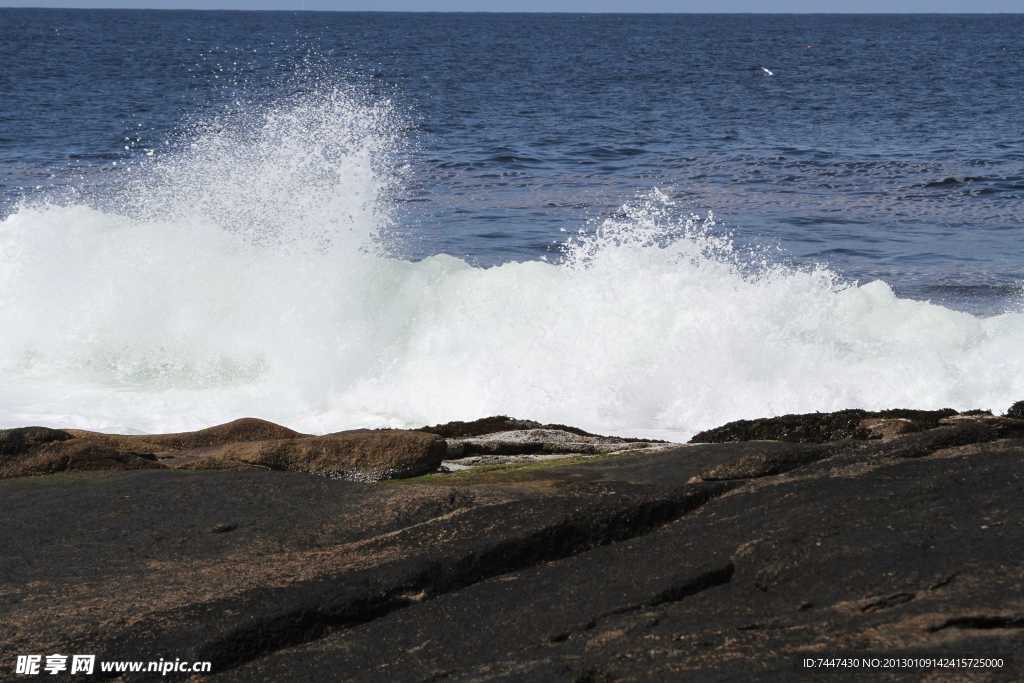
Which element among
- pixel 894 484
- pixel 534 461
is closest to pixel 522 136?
pixel 534 461

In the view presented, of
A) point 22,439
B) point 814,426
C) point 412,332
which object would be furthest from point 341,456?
point 412,332

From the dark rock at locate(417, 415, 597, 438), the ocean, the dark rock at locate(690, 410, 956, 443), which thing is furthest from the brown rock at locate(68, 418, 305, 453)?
the ocean

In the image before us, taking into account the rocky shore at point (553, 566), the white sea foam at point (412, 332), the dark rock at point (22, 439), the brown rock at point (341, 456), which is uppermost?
the white sea foam at point (412, 332)

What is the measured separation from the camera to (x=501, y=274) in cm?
1316

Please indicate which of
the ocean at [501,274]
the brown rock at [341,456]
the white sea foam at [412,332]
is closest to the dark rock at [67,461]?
the brown rock at [341,456]

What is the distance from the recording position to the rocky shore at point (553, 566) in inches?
135

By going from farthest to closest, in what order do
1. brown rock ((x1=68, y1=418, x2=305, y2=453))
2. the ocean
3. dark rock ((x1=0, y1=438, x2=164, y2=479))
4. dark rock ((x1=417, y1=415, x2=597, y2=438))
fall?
the ocean → dark rock ((x1=417, y1=415, x2=597, y2=438)) → brown rock ((x1=68, y1=418, x2=305, y2=453)) → dark rock ((x1=0, y1=438, x2=164, y2=479))

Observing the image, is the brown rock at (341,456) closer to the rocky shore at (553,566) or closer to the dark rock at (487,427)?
the rocky shore at (553,566)

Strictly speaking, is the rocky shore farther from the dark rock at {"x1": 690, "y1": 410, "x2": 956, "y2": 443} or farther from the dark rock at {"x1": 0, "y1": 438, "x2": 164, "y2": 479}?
the dark rock at {"x1": 690, "y1": 410, "x2": 956, "y2": 443}

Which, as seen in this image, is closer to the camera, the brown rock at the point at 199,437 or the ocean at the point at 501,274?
the brown rock at the point at 199,437

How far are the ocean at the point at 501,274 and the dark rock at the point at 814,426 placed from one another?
3185 mm

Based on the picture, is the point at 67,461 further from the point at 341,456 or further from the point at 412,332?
the point at 412,332

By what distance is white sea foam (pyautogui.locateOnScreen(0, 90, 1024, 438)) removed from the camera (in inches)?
417

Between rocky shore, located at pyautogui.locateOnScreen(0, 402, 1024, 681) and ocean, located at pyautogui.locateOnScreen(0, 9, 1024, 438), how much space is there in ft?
17.9
